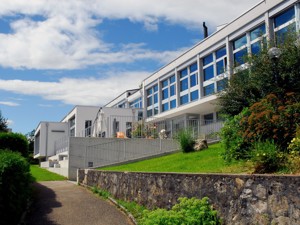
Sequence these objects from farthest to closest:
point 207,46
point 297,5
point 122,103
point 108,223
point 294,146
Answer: point 122,103 < point 207,46 < point 297,5 < point 108,223 < point 294,146

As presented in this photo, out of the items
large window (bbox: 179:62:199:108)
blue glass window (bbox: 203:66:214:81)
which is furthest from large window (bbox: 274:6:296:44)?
large window (bbox: 179:62:199:108)

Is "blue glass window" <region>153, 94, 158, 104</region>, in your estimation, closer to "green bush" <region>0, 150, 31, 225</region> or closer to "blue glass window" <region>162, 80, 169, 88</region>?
"blue glass window" <region>162, 80, 169, 88</region>

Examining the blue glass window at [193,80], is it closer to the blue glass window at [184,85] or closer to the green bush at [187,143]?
the blue glass window at [184,85]

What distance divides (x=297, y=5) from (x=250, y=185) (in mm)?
19531

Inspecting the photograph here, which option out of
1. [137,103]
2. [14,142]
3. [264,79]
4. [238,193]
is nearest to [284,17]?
[264,79]

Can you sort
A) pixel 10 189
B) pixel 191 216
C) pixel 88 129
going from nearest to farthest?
pixel 191 216 → pixel 10 189 → pixel 88 129

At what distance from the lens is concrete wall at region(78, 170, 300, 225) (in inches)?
206

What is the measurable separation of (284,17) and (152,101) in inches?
875

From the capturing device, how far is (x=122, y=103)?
55688 mm

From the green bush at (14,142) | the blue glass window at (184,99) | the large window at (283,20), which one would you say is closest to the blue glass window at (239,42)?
the large window at (283,20)

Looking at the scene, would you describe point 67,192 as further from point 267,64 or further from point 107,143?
point 267,64

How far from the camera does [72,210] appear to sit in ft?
37.4

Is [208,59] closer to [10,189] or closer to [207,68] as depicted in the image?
[207,68]

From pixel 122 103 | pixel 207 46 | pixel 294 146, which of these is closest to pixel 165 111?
pixel 207 46
